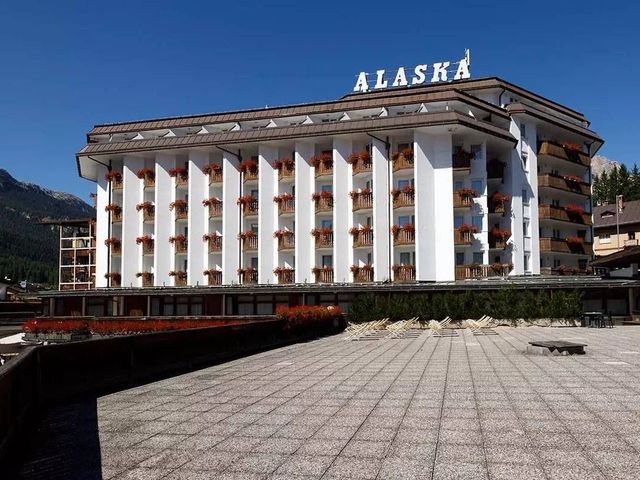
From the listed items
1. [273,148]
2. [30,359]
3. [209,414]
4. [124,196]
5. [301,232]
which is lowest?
[209,414]

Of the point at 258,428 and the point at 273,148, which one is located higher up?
the point at 273,148

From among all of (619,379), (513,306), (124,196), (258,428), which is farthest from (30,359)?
(124,196)

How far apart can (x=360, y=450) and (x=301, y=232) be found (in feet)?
130

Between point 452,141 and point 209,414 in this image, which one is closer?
point 209,414

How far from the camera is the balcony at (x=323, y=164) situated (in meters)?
46.8

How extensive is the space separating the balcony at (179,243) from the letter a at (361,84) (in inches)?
784

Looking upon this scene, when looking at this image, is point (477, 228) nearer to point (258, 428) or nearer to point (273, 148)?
point (273, 148)

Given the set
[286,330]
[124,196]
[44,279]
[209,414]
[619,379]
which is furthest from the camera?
[44,279]

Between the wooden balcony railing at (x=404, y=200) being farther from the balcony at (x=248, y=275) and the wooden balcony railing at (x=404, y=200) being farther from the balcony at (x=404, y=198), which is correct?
the balcony at (x=248, y=275)

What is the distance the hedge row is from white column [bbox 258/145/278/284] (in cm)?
1180

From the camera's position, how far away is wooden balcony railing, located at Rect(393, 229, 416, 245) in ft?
144

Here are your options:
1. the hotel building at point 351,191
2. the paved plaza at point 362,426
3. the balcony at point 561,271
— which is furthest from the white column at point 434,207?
the paved plaza at point 362,426

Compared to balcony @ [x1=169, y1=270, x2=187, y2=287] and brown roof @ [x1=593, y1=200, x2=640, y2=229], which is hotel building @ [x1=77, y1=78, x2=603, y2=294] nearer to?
balcony @ [x1=169, y1=270, x2=187, y2=287]

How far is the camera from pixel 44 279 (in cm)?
18725
